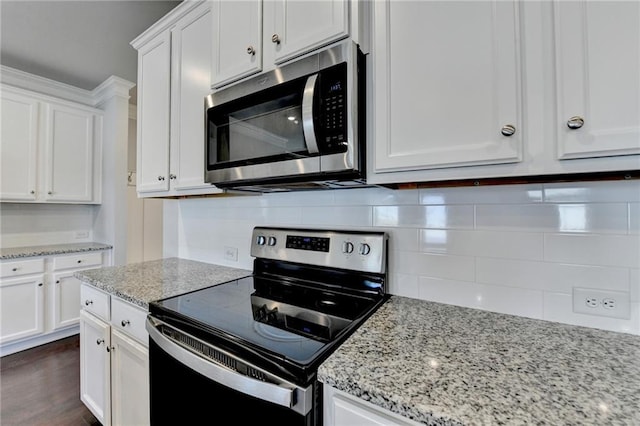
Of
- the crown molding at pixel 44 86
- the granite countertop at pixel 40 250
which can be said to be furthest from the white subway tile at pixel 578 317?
the crown molding at pixel 44 86

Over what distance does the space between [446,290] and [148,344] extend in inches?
47.6

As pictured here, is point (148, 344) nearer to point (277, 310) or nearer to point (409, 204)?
point (277, 310)

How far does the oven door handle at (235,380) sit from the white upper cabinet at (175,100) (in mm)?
752

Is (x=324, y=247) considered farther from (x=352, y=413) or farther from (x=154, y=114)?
(x=154, y=114)

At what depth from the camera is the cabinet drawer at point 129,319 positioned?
120 centimetres

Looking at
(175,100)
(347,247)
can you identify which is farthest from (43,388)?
(347,247)

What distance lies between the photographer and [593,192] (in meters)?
0.88

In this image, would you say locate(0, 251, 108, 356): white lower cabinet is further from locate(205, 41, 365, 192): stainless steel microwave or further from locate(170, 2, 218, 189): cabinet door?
locate(205, 41, 365, 192): stainless steel microwave

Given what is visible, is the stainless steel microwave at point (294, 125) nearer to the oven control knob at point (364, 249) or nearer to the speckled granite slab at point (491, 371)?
the oven control knob at point (364, 249)

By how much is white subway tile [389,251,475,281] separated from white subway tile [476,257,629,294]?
4 centimetres

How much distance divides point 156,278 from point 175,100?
1.00m

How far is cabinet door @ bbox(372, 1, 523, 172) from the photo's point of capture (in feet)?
2.53

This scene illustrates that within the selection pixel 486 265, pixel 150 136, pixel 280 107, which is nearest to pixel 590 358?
pixel 486 265

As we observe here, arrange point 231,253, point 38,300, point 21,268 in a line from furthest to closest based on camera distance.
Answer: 1. point 38,300
2. point 21,268
3. point 231,253
